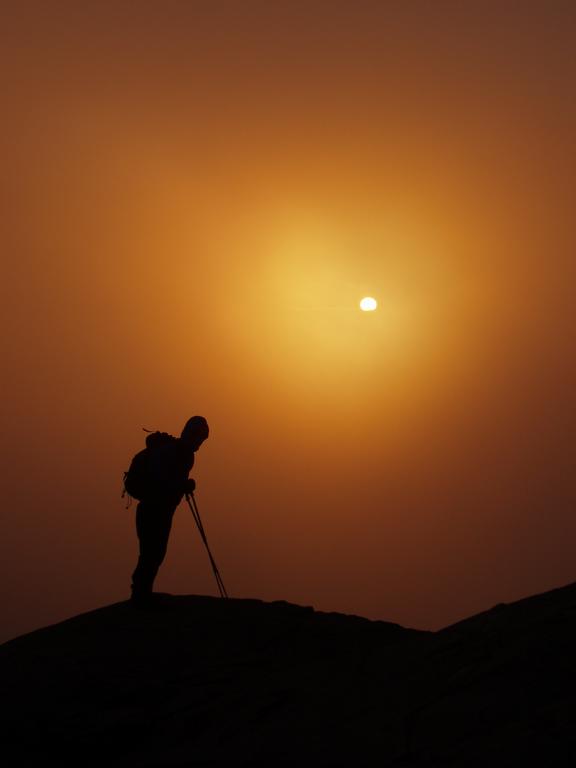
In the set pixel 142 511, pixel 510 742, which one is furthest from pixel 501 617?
pixel 142 511

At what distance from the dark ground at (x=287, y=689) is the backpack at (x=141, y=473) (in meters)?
2.23

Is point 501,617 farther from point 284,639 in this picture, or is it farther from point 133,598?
point 133,598

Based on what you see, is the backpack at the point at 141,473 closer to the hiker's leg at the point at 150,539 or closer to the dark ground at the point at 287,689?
the hiker's leg at the point at 150,539

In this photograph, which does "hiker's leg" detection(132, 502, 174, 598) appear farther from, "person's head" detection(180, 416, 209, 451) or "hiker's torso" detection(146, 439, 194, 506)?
"person's head" detection(180, 416, 209, 451)

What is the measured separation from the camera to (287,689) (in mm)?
12211

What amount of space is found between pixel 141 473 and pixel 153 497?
51cm

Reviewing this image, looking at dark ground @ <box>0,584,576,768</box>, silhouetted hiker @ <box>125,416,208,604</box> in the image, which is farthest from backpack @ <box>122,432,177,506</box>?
dark ground @ <box>0,584,576,768</box>

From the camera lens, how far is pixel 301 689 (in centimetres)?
1223

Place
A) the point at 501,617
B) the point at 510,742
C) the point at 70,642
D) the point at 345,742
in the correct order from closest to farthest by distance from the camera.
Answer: the point at 510,742
the point at 345,742
the point at 501,617
the point at 70,642

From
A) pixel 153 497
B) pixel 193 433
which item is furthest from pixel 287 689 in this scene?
pixel 193 433

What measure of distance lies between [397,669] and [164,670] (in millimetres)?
3687

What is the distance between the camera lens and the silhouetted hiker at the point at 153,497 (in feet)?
52.7

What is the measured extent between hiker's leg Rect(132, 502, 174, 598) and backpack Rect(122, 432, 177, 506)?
0.87ft

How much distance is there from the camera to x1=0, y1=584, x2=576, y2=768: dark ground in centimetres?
894
